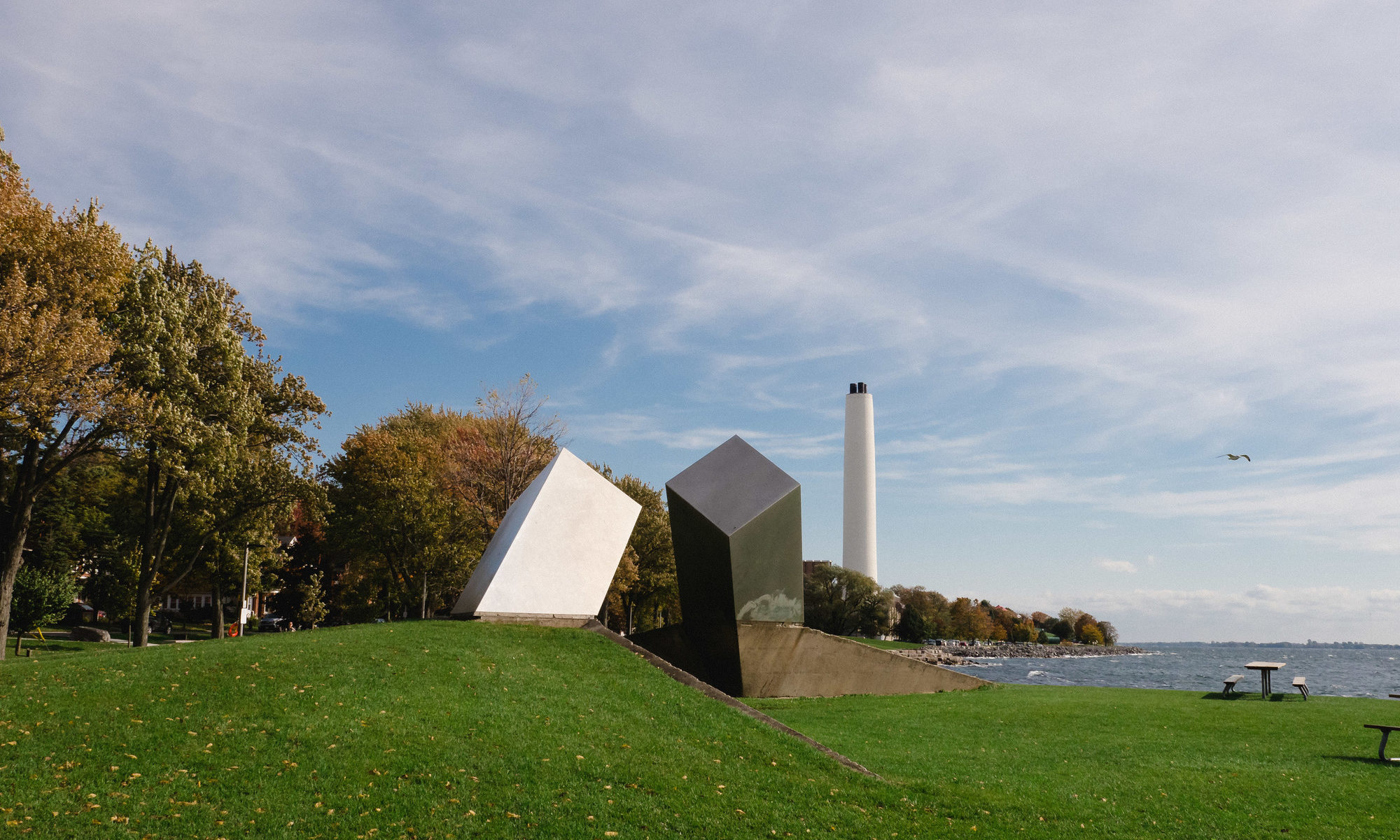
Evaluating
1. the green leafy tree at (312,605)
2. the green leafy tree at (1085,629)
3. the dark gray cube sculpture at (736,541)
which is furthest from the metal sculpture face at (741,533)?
the green leafy tree at (1085,629)

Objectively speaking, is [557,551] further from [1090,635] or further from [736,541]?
[1090,635]

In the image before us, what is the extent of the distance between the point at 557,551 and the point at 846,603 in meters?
58.0

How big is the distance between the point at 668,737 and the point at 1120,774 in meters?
6.53

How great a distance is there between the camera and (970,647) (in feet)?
341

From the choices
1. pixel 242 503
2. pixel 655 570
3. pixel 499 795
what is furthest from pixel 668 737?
pixel 655 570

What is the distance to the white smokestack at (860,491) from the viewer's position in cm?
7881

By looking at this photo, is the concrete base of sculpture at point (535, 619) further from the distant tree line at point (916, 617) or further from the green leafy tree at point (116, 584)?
the distant tree line at point (916, 617)

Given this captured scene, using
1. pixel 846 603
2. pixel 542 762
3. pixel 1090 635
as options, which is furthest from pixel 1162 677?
pixel 1090 635

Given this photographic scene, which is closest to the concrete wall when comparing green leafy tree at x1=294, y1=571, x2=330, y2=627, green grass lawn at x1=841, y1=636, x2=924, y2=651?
green leafy tree at x1=294, y1=571, x2=330, y2=627

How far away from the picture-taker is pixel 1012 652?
348ft

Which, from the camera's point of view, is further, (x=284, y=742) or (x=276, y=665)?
(x=276, y=665)

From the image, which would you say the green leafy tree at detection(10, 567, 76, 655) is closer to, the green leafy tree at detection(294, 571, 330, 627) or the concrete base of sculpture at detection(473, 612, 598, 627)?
the green leafy tree at detection(294, 571, 330, 627)

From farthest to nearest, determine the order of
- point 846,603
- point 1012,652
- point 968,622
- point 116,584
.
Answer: point 968,622, point 1012,652, point 846,603, point 116,584

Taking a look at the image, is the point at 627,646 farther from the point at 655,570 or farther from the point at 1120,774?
the point at 655,570
